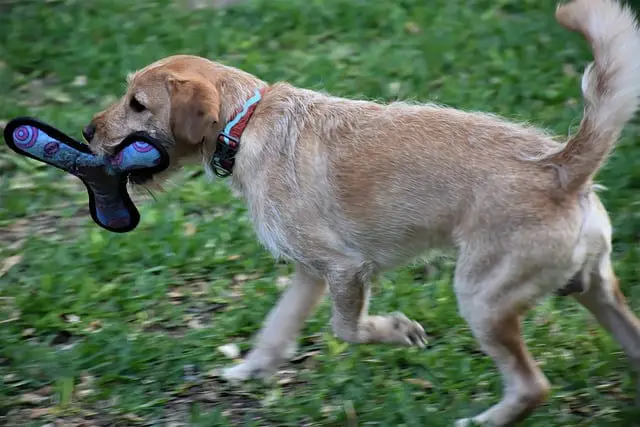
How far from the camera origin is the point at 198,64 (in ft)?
17.3

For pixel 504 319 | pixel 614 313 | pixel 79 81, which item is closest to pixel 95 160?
pixel 504 319

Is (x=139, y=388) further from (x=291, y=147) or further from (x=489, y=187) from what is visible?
(x=489, y=187)

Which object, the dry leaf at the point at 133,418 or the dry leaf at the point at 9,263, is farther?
the dry leaf at the point at 9,263

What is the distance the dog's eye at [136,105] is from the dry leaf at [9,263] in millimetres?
1648

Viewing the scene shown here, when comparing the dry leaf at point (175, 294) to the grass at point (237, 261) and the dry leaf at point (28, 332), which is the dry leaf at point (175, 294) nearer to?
the grass at point (237, 261)

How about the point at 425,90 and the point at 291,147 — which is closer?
the point at 291,147

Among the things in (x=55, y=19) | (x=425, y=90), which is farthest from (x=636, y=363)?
(x=55, y=19)

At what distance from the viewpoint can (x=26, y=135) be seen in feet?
17.6

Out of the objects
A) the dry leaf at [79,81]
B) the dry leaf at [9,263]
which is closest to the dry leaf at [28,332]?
the dry leaf at [9,263]

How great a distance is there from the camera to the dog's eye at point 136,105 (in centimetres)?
515

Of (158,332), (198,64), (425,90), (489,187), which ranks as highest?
(198,64)

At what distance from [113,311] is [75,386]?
734mm

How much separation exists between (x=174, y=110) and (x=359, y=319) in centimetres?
132

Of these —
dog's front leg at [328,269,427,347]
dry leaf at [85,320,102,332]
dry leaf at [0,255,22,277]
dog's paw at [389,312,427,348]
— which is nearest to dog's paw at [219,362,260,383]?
dog's front leg at [328,269,427,347]
